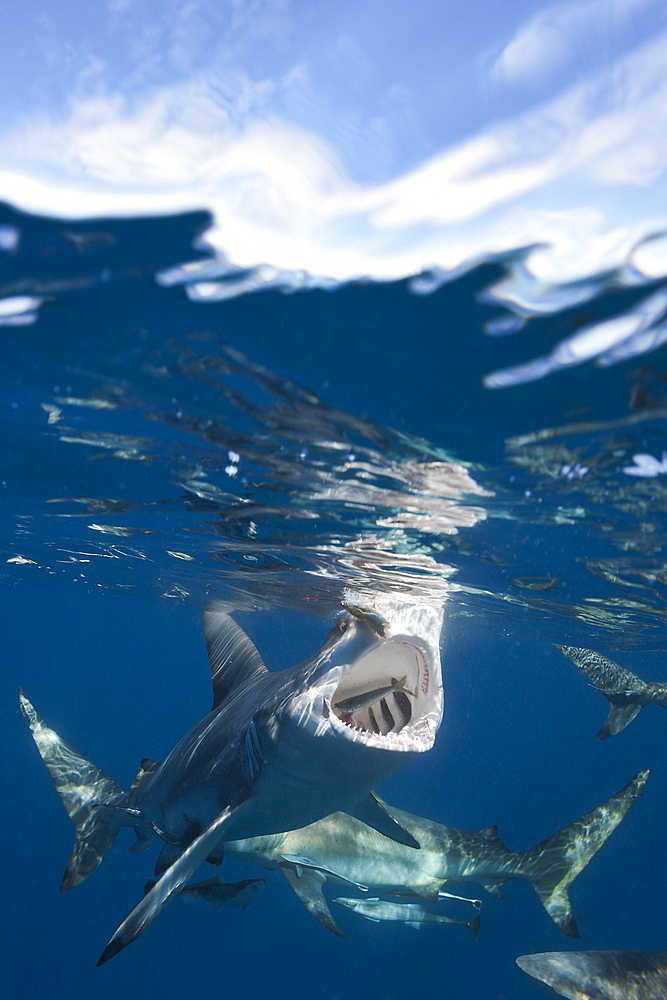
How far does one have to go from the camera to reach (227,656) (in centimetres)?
837

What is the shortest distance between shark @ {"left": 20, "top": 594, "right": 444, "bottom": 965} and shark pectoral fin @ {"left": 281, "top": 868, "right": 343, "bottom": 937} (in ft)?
9.58

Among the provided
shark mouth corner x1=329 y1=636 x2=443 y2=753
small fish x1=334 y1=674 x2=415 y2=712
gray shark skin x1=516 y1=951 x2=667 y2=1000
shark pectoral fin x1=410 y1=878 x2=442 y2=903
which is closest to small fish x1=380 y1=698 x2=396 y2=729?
shark mouth corner x1=329 y1=636 x2=443 y2=753

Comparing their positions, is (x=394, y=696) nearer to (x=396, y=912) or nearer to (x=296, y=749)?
(x=296, y=749)

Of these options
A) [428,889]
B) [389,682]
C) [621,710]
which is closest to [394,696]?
[389,682]

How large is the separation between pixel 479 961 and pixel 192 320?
44589 mm

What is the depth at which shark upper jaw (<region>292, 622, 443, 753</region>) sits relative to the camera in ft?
14.1

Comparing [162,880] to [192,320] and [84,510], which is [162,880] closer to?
[192,320]

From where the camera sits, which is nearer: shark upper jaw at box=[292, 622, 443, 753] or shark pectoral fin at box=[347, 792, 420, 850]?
shark upper jaw at box=[292, 622, 443, 753]

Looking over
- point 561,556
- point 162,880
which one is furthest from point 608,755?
point 162,880

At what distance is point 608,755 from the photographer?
12531cm

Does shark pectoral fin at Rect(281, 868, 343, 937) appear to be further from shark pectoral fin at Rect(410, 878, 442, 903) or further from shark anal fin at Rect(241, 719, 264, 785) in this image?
shark anal fin at Rect(241, 719, 264, 785)

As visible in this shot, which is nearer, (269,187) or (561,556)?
(269,187)

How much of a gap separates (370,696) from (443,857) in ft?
20.9

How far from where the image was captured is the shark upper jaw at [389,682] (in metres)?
4.31
